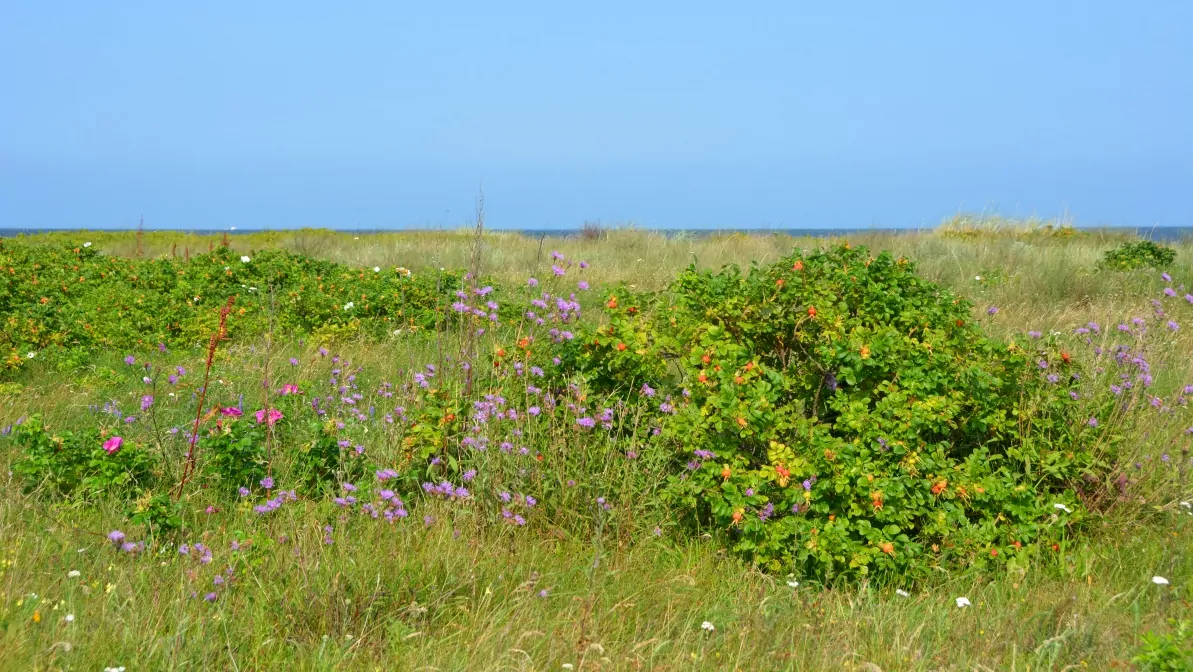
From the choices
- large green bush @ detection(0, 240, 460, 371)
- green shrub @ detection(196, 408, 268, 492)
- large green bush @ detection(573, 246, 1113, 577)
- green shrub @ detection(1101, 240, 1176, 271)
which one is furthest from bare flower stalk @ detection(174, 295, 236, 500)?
green shrub @ detection(1101, 240, 1176, 271)

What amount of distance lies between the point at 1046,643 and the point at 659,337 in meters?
2.00

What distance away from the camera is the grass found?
106 inches

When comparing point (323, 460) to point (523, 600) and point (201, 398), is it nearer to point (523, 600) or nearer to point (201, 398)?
point (201, 398)

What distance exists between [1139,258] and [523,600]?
452 inches

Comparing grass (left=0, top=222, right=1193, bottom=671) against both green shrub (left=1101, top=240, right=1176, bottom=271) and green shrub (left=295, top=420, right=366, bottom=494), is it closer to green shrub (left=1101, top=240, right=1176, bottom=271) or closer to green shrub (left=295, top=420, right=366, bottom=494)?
green shrub (left=295, top=420, right=366, bottom=494)

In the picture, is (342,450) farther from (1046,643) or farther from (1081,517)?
(1081,517)

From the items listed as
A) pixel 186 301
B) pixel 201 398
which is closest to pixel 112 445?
pixel 201 398

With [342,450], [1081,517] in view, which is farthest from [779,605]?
[342,450]

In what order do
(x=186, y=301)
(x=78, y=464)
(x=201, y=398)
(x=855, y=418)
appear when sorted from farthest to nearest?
(x=186, y=301) < (x=78, y=464) < (x=855, y=418) < (x=201, y=398)

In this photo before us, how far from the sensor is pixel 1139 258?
1179 cm

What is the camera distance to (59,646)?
2.54m

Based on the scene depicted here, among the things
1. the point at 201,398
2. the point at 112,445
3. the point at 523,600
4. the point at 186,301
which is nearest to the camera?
the point at 523,600

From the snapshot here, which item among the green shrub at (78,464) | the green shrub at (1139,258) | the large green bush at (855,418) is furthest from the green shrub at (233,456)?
the green shrub at (1139,258)

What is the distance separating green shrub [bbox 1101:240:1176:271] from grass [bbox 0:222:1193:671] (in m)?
8.32
